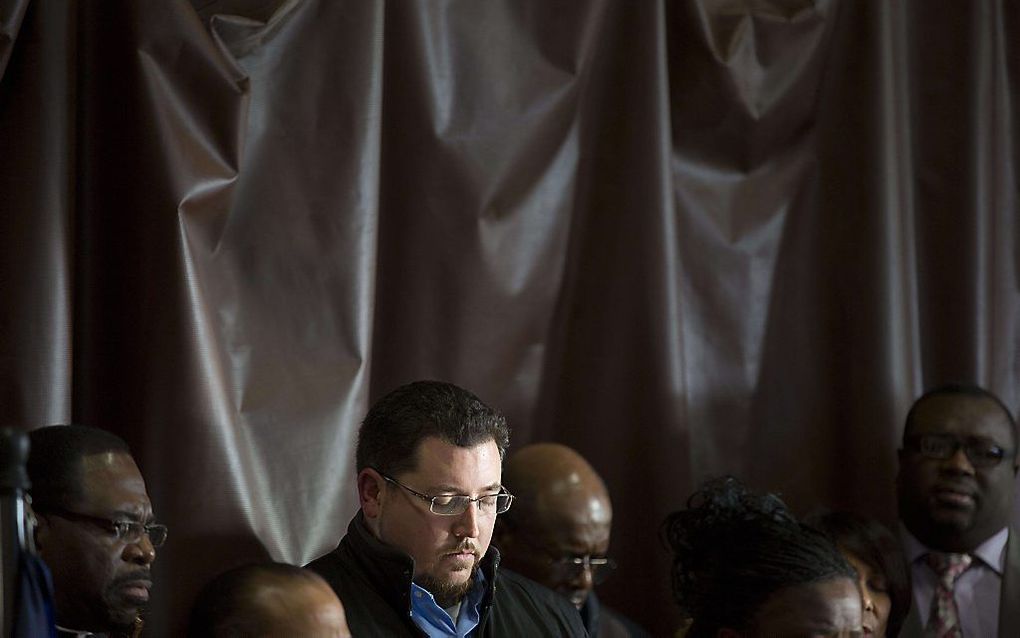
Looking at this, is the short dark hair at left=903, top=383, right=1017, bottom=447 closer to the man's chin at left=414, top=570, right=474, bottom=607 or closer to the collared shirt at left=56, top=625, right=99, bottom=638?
the man's chin at left=414, top=570, right=474, bottom=607

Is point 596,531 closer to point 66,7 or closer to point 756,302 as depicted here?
point 756,302

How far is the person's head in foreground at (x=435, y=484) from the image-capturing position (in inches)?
87.0

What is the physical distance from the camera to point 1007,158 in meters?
3.35

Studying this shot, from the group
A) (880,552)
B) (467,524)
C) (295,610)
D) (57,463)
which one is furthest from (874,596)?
(57,463)

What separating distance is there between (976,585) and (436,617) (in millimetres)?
1314

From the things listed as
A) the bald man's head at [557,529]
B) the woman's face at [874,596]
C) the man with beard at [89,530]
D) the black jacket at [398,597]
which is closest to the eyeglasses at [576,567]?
the bald man's head at [557,529]

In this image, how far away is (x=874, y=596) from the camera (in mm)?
2623

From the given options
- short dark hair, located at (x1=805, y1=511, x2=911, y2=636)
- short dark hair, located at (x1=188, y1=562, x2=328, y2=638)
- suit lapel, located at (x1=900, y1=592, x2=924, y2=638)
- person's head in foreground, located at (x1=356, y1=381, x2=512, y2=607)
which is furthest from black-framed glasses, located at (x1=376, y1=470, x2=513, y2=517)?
suit lapel, located at (x1=900, y1=592, x2=924, y2=638)

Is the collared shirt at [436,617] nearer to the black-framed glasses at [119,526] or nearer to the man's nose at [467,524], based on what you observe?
the man's nose at [467,524]

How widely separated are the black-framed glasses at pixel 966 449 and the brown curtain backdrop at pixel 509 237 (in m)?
0.21

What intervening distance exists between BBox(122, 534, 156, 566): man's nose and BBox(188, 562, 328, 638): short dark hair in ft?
0.53

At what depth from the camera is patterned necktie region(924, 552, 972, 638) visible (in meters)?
2.89

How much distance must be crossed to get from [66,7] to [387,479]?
961 mm

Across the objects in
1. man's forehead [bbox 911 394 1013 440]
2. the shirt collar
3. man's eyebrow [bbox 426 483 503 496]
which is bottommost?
the shirt collar
